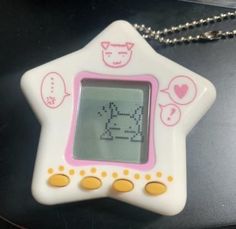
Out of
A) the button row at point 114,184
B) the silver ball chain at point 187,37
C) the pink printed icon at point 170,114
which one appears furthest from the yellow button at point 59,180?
the silver ball chain at point 187,37

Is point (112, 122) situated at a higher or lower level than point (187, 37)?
lower

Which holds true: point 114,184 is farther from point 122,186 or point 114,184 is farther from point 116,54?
point 116,54

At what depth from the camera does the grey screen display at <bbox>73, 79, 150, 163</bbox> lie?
1.54 ft

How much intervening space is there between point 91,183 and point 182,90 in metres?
0.14

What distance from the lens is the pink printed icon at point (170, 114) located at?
1.54ft

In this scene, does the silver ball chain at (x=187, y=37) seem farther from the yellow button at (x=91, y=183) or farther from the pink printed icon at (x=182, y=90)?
the yellow button at (x=91, y=183)

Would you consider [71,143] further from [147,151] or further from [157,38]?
[157,38]

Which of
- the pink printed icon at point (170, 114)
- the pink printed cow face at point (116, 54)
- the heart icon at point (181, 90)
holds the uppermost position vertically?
the pink printed cow face at point (116, 54)

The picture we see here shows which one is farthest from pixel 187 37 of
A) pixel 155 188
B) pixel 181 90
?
pixel 155 188

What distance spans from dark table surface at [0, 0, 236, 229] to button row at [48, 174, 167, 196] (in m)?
0.05

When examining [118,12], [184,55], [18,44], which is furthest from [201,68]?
[18,44]

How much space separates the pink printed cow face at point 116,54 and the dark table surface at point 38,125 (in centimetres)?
8

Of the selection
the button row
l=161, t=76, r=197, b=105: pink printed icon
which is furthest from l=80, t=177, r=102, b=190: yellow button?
l=161, t=76, r=197, b=105: pink printed icon

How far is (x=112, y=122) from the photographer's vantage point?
1.57 ft
